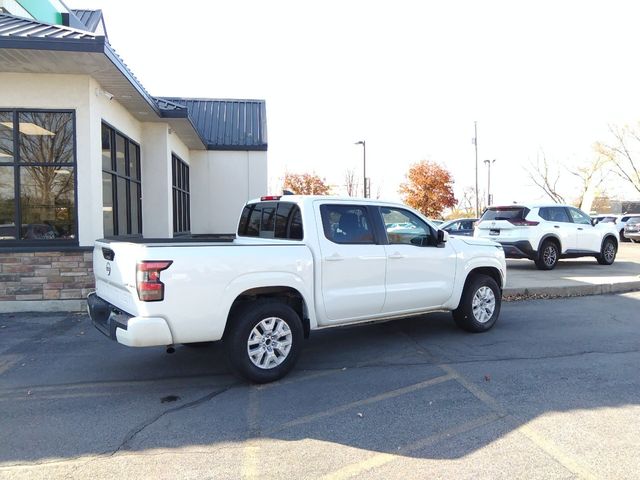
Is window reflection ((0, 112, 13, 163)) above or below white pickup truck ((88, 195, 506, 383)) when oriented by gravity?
above

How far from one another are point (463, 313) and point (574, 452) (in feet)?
10.8

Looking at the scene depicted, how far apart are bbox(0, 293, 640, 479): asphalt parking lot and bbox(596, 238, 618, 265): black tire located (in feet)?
28.9

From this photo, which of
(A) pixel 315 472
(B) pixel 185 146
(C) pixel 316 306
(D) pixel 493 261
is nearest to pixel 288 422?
(A) pixel 315 472

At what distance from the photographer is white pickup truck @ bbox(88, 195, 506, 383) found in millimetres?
4402

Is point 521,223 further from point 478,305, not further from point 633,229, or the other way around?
point 633,229

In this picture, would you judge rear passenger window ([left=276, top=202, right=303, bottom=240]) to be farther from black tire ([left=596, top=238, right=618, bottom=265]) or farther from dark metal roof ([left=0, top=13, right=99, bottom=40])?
black tire ([left=596, top=238, right=618, bottom=265])

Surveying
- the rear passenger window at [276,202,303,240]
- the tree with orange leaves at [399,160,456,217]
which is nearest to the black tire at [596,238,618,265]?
the rear passenger window at [276,202,303,240]

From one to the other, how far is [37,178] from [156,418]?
6016 mm

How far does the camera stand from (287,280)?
5.01 meters

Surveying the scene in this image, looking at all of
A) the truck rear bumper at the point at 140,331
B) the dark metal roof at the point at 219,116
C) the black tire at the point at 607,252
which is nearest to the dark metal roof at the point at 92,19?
the dark metal roof at the point at 219,116

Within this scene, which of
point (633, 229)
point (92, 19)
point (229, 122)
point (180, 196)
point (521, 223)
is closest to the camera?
point (521, 223)

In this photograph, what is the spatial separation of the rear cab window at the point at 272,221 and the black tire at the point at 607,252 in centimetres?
1205

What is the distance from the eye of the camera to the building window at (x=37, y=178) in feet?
27.3

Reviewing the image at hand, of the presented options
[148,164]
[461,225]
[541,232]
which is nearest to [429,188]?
[461,225]
